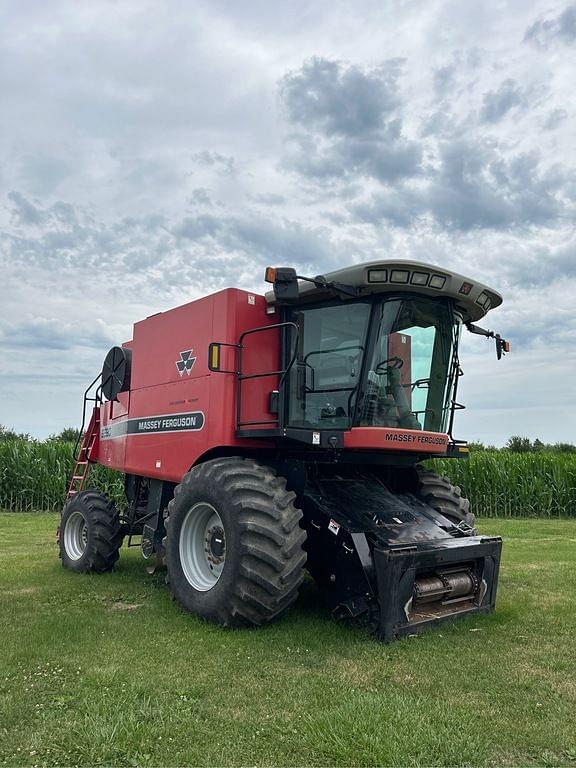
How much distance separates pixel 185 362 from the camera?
725 centimetres

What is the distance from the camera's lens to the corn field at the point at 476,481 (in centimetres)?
1828

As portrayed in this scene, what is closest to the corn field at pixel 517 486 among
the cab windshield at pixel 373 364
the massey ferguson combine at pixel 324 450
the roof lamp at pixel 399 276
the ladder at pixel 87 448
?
the ladder at pixel 87 448

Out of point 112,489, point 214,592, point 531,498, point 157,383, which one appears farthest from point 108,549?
point 531,498

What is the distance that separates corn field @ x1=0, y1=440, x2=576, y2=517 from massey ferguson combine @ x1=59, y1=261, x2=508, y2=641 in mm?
11534

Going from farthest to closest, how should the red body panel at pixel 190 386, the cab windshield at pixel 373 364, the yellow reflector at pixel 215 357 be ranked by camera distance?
the red body panel at pixel 190 386 < the yellow reflector at pixel 215 357 < the cab windshield at pixel 373 364

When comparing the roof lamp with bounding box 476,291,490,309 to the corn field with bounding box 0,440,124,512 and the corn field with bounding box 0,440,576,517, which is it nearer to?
the corn field with bounding box 0,440,576,517

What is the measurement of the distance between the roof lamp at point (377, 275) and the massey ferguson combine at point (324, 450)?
1cm

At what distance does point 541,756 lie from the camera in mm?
3402

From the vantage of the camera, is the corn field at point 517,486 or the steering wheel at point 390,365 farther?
the corn field at point 517,486

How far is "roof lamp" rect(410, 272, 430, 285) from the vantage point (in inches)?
233

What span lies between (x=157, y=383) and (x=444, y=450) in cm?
341

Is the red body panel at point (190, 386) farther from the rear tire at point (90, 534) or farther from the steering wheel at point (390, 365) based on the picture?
the steering wheel at point (390, 365)

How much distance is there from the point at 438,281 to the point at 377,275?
0.63 m

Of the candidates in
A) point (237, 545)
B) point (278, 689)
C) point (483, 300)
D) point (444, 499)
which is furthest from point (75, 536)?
point (483, 300)
